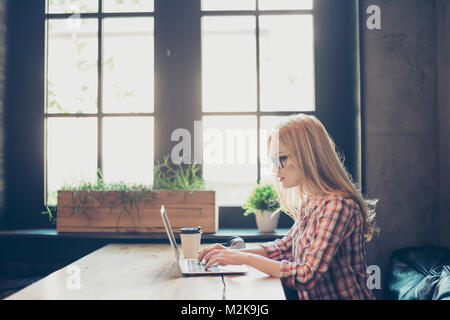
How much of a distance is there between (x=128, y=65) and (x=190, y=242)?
1.40m

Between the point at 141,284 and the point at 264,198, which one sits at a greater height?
the point at 264,198

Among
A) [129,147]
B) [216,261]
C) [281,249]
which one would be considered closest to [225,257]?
[216,261]

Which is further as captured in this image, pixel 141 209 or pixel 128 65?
pixel 128 65

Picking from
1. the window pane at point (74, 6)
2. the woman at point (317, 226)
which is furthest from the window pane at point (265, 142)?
the window pane at point (74, 6)

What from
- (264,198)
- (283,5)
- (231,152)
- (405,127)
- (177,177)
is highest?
(283,5)

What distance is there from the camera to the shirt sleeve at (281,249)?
5.50 ft

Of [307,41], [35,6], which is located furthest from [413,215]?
[35,6]

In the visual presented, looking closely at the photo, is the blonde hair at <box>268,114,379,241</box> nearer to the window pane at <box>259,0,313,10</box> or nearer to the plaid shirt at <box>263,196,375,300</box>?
the plaid shirt at <box>263,196,375,300</box>

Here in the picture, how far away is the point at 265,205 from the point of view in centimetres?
220

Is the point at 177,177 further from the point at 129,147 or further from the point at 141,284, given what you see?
the point at 141,284

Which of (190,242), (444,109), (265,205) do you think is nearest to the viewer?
(190,242)

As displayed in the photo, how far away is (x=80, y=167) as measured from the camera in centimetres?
250
